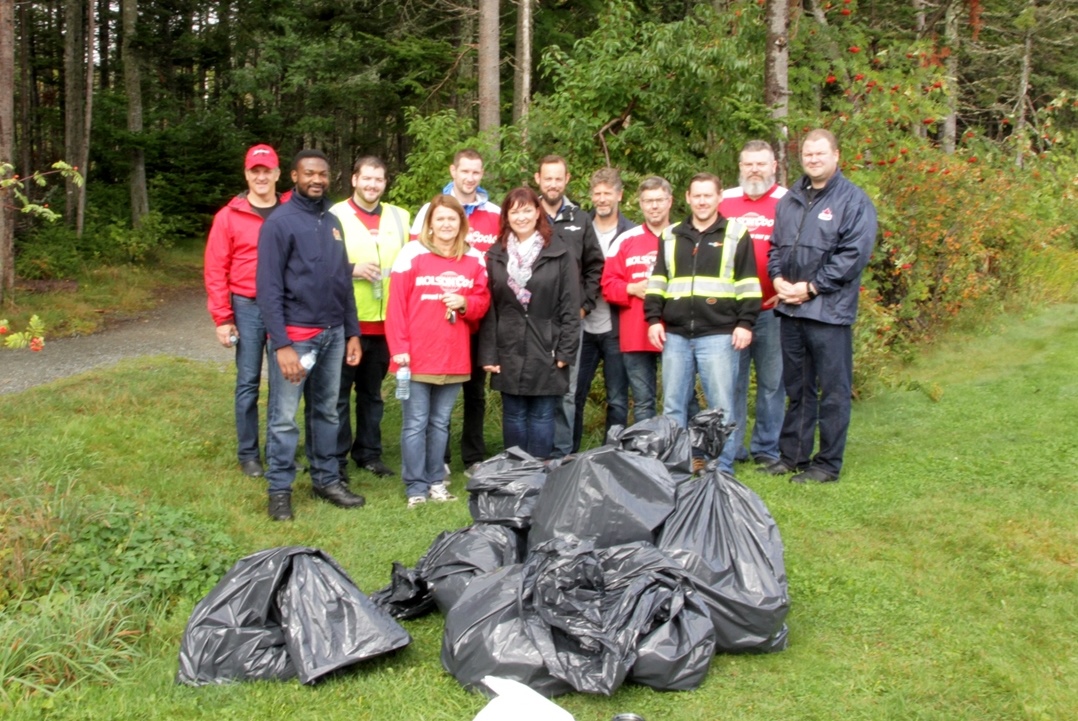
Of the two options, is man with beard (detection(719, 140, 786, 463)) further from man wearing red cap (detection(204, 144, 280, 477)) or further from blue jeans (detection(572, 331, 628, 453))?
man wearing red cap (detection(204, 144, 280, 477))

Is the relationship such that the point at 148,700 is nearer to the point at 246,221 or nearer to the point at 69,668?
the point at 69,668

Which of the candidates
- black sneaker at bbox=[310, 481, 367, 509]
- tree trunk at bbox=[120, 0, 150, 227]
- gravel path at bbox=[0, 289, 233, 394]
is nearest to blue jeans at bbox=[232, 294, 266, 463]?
black sneaker at bbox=[310, 481, 367, 509]

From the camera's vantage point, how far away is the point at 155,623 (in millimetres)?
4273

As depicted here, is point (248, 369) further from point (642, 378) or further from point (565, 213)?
point (642, 378)

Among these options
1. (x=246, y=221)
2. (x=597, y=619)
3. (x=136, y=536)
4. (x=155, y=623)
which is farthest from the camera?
(x=246, y=221)

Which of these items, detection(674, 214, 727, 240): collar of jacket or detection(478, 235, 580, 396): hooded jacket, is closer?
detection(674, 214, 727, 240): collar of jacket

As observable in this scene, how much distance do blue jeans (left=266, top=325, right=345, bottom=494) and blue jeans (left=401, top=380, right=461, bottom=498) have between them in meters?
0.44

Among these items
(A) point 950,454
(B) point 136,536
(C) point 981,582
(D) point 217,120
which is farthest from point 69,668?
(D) point 217,120

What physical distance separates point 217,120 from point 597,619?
1993cm

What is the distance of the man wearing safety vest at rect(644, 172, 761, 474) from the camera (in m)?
5.81

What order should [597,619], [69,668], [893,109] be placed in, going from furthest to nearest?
[893,109], [69,668], [597,619]

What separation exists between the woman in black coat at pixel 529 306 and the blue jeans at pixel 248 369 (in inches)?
60.4

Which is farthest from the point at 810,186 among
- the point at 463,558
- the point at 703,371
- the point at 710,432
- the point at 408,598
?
the point at 408,598

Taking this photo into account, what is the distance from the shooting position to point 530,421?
20.4ft
